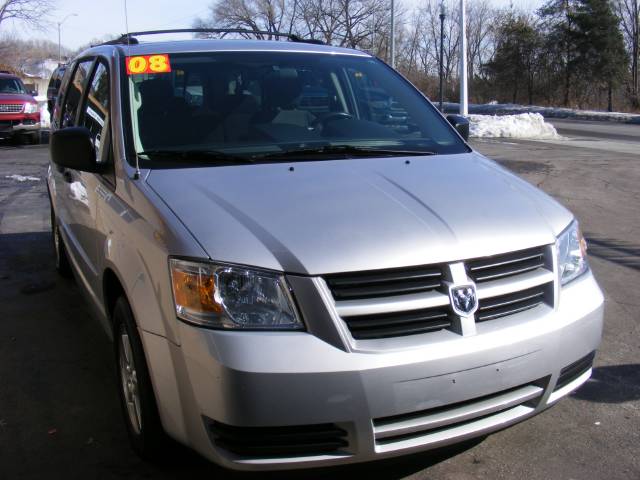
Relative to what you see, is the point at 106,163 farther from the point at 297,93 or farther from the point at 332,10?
the point at 332,10

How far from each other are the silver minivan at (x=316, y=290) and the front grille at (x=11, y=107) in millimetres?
16890

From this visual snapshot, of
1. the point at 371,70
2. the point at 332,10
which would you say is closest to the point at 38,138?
the point at 371,70

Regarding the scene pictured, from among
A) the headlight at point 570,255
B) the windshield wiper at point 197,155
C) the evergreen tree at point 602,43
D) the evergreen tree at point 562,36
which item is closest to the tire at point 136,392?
the windshield wiper at point 197,155

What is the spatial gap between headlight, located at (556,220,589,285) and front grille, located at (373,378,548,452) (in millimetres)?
A: 499

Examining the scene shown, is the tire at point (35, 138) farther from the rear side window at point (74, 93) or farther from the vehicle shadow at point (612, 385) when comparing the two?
the vehicle shadow at point (612, 385)

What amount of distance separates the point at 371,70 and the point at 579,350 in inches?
91.9

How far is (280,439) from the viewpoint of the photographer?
241 cm

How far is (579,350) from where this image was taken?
2881 millimetres

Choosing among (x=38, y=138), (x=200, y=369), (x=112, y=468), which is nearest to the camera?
(x=200, y=369)

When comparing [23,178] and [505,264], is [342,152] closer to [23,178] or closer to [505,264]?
[505,264]

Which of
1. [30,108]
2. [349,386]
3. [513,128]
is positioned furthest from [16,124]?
[349,386]

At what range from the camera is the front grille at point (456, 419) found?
2471 millimetres

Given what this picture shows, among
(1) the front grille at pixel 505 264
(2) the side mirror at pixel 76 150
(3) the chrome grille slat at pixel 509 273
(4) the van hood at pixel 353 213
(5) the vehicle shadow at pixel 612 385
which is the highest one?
(2) the side mirror at pixel 76 150

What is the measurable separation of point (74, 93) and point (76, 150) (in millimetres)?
1759
